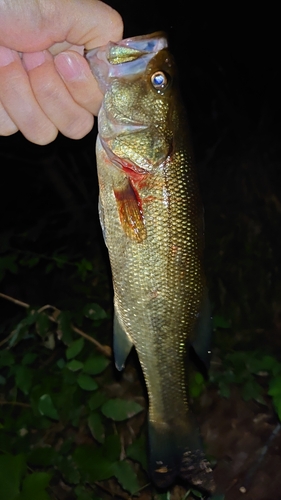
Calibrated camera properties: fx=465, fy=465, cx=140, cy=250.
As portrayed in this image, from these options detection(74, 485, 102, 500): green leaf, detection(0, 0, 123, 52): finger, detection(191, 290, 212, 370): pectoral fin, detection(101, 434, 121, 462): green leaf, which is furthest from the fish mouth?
detection(74, 485, 102, 500): green leaf

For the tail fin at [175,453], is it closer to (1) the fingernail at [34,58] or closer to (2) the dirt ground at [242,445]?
(2) the dirt ground at [242,445]

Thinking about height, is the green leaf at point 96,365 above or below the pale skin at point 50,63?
below

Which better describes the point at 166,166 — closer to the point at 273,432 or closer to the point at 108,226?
the point at 108,226

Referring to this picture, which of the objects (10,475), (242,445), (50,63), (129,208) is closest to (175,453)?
(10,475)

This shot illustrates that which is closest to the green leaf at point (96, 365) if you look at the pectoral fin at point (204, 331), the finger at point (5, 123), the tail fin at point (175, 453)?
the tail fin at point (175, 453)

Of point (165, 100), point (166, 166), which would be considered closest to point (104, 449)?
point (166, 166)
